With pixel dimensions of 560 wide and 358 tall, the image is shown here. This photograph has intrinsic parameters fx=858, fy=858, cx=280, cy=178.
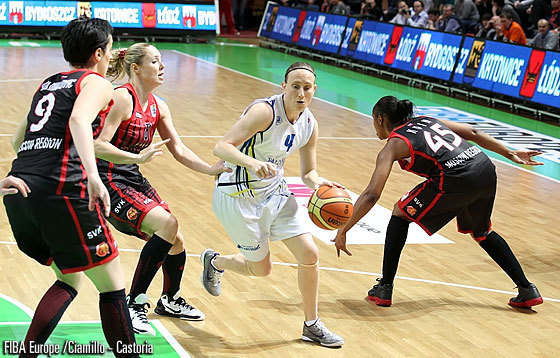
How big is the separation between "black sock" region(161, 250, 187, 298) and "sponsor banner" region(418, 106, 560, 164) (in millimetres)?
7623

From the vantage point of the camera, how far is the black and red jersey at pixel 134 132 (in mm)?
5336

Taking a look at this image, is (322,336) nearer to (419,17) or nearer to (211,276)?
(211,276)

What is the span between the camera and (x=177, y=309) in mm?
5730

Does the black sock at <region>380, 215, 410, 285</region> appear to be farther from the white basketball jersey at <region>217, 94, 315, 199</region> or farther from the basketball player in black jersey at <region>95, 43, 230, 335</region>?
the basketball player in black jersey at <region>95, 43, 230, 335</region>

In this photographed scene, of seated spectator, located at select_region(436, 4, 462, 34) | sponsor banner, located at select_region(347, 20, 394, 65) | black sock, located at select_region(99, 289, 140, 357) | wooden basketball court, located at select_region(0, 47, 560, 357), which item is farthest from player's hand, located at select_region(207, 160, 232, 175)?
seated spectator, located at select_region(436, 4, 462, 34)

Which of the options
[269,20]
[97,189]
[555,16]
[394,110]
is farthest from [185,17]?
[97,189]

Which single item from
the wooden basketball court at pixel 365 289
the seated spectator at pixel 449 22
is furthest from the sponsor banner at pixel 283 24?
the wooden basketball court at pixel 365 289

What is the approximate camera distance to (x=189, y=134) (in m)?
12.2

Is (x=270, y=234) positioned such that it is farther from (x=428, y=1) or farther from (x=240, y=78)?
(x=428, y=1)

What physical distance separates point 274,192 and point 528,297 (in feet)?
7.20

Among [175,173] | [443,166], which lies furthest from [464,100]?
[443,166]

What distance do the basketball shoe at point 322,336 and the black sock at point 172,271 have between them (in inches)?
36.2

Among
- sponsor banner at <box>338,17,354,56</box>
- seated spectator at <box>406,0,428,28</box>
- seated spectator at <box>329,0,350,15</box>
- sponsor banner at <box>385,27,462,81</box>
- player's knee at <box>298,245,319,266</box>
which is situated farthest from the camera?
seated spectator at <box>329,0,350,15</box>

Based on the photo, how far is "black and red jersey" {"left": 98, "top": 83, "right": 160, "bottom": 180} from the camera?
17.5ft
